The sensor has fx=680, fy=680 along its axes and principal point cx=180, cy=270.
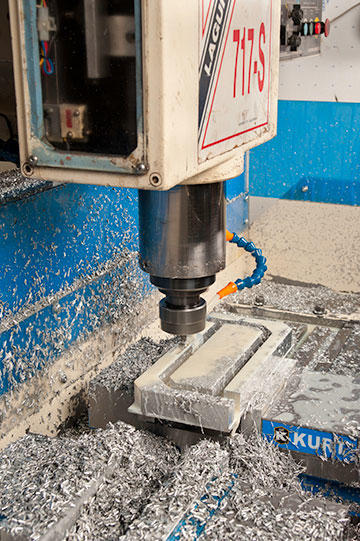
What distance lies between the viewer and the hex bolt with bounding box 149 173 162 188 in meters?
0.90

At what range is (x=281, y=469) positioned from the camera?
1.26 meters

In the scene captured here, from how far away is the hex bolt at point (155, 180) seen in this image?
0.90 m

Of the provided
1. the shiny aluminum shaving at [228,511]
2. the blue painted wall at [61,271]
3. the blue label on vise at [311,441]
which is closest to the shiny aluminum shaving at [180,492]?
the shiny aluminum shaving at [228,511]

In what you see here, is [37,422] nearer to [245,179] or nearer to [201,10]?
[201,10]

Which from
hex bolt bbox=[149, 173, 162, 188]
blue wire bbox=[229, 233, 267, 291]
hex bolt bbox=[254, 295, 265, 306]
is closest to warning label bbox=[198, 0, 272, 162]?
hex bolt bbox=[149, 173, 162, 188]

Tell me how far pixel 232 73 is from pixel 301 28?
2.98 ft

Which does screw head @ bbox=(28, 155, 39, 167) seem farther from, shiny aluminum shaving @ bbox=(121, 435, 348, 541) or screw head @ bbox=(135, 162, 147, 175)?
shiny aluminum shaving @ bbox=(121, 435, 348, 541)

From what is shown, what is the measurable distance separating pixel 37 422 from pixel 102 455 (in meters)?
0.35

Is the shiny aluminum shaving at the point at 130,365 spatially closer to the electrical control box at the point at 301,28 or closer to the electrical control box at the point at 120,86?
the electrical control box at the point at 120,86

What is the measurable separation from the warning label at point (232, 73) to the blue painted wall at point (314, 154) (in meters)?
1.04

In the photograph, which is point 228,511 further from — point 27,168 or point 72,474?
point 27,168

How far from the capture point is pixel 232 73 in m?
1.05

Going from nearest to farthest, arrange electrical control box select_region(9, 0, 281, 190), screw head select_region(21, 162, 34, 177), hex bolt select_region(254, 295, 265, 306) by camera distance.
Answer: electrical control box select_region(9, 0, 281, 190)
screw head select_region(21, 162, 34, 177)
hex bolt select_region(254, 295, 265, 306)

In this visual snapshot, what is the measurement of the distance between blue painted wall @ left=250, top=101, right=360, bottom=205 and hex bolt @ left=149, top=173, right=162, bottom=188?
1434 millimetres
